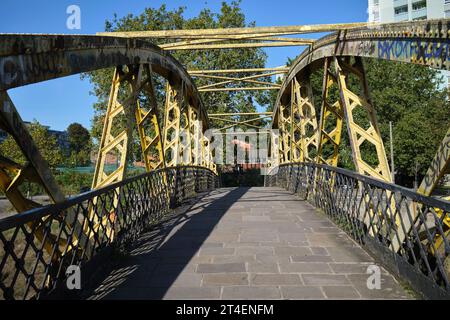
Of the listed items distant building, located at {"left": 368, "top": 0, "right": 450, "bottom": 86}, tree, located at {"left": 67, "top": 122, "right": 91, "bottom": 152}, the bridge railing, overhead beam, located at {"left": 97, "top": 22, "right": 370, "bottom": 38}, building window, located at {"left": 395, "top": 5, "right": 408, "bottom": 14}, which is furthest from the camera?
tree, located at {"left": 67, "top": 122, "right": 91, "bottom": 152}

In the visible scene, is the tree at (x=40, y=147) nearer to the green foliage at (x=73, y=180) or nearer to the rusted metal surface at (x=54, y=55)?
the green foliage at (x=73, y=180)

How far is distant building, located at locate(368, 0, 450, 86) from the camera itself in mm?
50103

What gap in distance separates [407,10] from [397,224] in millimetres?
62518

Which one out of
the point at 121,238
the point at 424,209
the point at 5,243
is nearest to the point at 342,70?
the point at 424,209

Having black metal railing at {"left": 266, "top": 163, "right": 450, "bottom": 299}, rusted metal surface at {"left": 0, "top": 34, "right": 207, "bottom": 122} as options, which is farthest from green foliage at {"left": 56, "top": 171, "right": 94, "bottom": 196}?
black metal railing at {"left": 266, "top": 163, "right": 450, "bottom": 299}

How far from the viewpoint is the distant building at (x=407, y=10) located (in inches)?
1973

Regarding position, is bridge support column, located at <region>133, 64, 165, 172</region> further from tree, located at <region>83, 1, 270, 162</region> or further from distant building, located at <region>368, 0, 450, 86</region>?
distant building, located at <region>368, 0, 450, 86</region>

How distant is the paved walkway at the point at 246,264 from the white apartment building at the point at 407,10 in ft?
176

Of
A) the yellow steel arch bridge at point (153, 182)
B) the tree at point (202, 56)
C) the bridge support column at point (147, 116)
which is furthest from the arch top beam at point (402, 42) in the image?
the tree at point (202, 56)

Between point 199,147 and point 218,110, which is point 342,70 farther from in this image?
point 218,110

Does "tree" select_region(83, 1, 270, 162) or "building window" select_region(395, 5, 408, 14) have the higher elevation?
"building window" select_region(395, 5, 408, 14)

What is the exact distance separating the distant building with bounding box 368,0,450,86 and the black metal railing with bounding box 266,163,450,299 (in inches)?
1920

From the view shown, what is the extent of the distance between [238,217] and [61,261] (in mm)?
4618

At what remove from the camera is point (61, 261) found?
353cm
